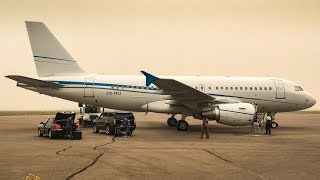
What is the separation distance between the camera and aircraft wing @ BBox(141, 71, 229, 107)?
2649 centimetres

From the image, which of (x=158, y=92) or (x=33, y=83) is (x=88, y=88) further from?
(x=158, y=92)

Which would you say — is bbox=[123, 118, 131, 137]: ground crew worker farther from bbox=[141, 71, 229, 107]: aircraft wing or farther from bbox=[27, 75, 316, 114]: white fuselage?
bbox=[27, 75, 316, 114]: white fuselage

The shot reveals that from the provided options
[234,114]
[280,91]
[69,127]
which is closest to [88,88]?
[69,127]

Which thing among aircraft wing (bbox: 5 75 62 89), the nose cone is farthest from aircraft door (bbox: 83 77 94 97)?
the nose cone

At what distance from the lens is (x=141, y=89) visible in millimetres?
30906

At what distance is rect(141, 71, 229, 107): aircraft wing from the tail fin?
25.5ft

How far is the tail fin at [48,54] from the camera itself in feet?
100

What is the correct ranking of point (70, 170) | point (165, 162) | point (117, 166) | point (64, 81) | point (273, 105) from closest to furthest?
point (70, 170) < point (117, 166) < point (165, 162) < point (64, 81) < point (273, 105)

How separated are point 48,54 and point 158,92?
29.7ft

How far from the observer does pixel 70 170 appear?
11.7 meters

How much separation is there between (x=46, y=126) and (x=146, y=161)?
1209cm

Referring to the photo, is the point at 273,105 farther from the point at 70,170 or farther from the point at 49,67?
the point at 70,170

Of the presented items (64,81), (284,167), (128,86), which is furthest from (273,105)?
(284,167)

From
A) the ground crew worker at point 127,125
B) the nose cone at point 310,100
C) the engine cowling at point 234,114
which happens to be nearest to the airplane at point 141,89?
the nose cone at point 310,100
